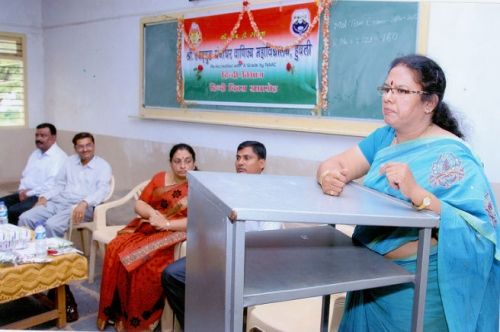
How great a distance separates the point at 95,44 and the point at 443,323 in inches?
215

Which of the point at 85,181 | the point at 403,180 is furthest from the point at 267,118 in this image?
the point at 403,180

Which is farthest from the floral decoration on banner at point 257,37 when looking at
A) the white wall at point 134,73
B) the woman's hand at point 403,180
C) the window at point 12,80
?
the window at point 12,80

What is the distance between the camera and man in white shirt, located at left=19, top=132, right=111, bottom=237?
165 inches

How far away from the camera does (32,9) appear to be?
23.2ft

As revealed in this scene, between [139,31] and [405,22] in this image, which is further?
[139,31]

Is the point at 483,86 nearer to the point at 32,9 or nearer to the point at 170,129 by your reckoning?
the point at 170,129

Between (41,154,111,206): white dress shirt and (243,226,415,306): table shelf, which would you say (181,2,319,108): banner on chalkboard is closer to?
(41,154,111,206): white dress shirt

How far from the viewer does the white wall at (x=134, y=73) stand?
8.90ft

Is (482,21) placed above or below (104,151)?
above

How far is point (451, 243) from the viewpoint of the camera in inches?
47.0

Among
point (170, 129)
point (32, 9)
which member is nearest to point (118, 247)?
point (170, 129)

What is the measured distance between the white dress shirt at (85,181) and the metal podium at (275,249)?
317 centimetres

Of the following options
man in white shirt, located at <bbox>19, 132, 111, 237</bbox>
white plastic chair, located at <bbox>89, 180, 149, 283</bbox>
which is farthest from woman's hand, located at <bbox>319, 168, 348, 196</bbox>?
man in white shirt, located at <bbox>19, 132, 111, 237</bbox>

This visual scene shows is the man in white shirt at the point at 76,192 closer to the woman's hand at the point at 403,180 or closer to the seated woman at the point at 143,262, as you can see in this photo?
the seated woman at the point at 143,262
